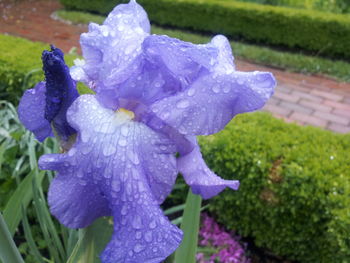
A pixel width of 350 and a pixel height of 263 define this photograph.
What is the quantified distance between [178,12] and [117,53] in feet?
23.4

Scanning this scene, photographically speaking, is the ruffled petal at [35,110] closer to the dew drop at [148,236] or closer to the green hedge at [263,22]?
the dew drop at [148,236]

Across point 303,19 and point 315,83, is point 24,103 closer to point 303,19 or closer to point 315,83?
point 315,83

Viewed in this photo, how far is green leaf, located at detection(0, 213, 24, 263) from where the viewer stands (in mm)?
667

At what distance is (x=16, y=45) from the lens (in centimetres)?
391

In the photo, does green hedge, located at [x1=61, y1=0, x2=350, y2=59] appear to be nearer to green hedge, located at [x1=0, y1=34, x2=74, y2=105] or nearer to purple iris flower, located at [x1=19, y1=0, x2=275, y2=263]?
green hedge, located at [x1=0, y1=34, x2=74, y2=105]

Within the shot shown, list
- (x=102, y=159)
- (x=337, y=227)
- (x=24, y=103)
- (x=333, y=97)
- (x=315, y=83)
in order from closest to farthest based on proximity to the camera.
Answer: (x=102, y=159) → (x=24, y=103) → (x=337, y=227) → (x=333, y=97) → (x=315, y=83)

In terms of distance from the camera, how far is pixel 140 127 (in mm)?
659

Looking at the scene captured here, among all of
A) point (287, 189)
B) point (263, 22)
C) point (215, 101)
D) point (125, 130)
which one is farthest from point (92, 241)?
point (263, 22)

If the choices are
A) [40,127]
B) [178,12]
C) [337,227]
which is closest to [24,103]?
[40,127]

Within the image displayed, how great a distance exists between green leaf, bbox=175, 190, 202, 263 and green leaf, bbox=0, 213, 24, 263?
1.45 feet

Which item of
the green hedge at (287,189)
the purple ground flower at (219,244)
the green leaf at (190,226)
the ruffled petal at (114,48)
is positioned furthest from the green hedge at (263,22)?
the ruffled petal at (114,48)

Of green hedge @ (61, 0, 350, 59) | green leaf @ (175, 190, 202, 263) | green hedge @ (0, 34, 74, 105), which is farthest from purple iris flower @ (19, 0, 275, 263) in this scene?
green hedge @ (61, 0, 350, 59)

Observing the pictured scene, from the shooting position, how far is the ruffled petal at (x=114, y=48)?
0.68 m

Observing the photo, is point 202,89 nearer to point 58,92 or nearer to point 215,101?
point 215,101
